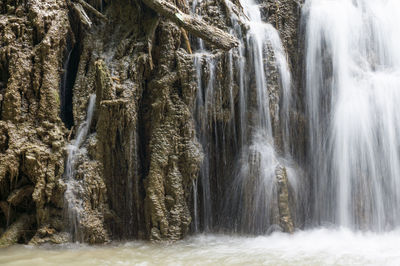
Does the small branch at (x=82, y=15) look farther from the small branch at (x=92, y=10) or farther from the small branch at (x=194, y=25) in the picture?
the small branch at (x=194, y=25)

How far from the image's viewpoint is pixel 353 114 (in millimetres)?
6297

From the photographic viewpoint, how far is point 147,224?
5.21 metres

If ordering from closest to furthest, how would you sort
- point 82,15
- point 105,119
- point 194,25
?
point 105,119 < point 194,25 < point 82,15

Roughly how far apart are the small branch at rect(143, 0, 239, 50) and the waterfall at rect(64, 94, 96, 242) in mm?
2114

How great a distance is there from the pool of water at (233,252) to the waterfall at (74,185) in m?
0.33

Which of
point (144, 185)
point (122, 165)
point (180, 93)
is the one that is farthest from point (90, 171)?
point (180, 93)

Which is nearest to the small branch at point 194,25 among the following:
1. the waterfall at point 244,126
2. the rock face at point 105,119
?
the rock face at point 105,119

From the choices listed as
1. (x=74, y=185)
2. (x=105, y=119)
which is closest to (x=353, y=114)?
(x=105, y=119)

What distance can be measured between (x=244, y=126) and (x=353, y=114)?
211cm

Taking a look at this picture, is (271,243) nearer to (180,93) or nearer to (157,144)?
(157,144)

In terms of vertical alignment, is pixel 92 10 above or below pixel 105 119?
above

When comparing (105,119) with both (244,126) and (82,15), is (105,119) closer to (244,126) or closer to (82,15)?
(82,15)

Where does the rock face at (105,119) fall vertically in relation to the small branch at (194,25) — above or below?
below

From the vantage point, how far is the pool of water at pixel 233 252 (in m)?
4.01
